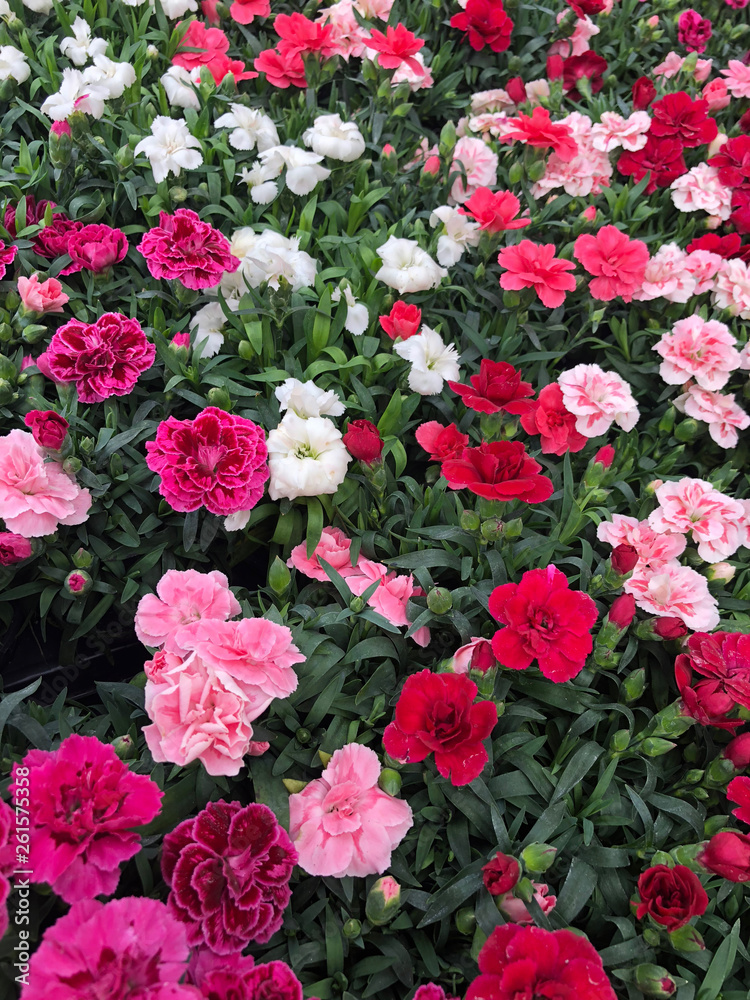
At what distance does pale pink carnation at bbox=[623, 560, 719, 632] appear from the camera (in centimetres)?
135

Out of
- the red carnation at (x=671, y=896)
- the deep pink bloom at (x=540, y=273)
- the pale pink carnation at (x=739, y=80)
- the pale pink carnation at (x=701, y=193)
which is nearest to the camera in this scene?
the red carnation at (x=671, y=896)

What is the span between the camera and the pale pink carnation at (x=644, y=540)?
4.77ft

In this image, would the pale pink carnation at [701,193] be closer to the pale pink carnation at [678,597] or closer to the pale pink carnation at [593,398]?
the pale pink carnation at [593,398]

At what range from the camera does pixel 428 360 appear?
1.68 metres

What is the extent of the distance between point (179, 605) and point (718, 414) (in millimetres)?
1403

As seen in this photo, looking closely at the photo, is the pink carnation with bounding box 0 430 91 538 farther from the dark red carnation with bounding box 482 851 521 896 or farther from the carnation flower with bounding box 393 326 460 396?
the dark red carnation with bounding box 482 851 521 896

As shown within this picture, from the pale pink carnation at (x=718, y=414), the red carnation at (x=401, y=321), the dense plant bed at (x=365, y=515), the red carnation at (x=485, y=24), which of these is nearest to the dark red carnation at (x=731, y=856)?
the dense plant bed at (x=365, y=515)

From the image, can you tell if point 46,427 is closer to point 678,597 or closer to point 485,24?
point 678,597

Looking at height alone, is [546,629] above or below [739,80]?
below

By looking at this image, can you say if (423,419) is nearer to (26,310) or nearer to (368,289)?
(368,289)

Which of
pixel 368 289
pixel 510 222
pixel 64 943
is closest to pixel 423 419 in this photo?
pixel 368 289

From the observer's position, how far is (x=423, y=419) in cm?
175

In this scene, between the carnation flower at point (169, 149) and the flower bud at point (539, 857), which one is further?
the carnation flower at point (169, 149)

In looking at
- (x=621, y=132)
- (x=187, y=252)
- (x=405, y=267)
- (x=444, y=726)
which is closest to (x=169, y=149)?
(x=187, y=252)
